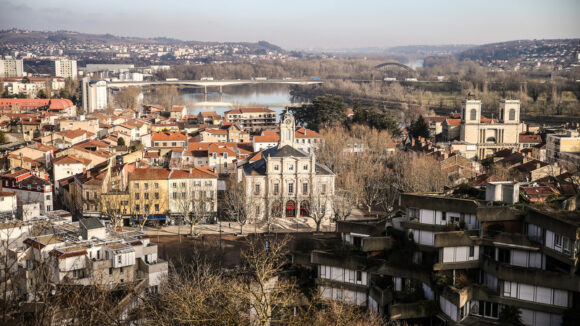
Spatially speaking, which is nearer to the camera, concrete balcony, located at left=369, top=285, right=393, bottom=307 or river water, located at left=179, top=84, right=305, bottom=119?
concrete balcony, located at left=369, top=285, right=393, bottom=307

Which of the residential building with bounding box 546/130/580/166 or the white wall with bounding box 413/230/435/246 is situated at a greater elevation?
the white wall with bounding box 413/230/435/246

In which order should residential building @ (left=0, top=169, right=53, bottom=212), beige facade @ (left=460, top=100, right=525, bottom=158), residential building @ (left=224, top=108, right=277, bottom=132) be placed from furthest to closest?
residential building @ (left=224, top=108, right=277, bottom=132)
beige facade @ (left=460, top=100, right=525, bottom=158)
residential building @ (left=0, top=169, right=53, bottom=212)

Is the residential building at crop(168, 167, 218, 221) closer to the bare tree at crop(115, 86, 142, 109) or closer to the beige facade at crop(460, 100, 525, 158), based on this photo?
the beige facade at crop(460, 100, 525, 158)

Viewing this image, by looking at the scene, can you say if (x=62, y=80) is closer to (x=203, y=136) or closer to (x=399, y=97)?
(x=399, y=97)

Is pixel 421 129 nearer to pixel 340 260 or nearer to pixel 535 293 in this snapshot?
pixel 340 260

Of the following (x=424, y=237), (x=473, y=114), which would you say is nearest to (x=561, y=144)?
(x=473, y=114)

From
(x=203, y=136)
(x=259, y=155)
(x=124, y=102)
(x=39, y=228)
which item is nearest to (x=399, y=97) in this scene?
(x=124, y=102)

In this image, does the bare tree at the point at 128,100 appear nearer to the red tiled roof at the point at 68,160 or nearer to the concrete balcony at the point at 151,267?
the red tiled roof at the point at 68,160

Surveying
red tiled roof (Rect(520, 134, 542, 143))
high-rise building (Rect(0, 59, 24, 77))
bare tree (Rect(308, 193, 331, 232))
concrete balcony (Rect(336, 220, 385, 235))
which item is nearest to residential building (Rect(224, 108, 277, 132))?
red tiled roof (Rect(520, 134, 542, 143))
